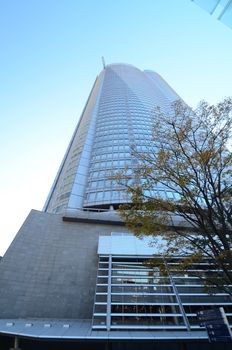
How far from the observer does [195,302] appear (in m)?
12.0

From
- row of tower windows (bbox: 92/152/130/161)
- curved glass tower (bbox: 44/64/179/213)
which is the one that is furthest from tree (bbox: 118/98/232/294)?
row of tower windows (bbox: 92/152/130/161)

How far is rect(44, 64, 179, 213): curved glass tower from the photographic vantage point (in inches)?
1214

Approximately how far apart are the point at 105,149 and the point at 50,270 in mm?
28440

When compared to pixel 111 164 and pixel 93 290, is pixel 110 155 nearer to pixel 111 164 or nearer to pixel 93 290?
pixel 111 164

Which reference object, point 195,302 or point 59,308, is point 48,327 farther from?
point 195,302

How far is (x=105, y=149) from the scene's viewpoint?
40844 millimetres

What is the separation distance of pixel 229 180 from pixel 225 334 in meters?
5.69

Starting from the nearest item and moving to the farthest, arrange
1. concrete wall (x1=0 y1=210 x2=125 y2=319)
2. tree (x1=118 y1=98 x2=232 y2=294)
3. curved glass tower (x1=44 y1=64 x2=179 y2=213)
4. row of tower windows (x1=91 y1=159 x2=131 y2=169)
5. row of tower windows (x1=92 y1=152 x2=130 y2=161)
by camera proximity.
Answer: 1. tree (x1=118 y1=98 x2=232 y2=294)
2. concrete wall (x1=0 y1=210 x2=125 y2=319)
3. curved glass tower (x1=44 y1=64 x2=179 y2=213)
4. row of tower windows (x1=91 y1=159 x2=131 y2=169)
5. row of tower windows (x1=92 y1=152 x2=130 y2=161)

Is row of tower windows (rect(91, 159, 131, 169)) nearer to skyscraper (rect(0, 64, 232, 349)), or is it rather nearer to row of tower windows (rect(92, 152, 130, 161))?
row of tower windows (rect(92, 152, 130, 161))

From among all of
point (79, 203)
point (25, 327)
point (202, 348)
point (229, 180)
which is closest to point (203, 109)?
point (229, 180)

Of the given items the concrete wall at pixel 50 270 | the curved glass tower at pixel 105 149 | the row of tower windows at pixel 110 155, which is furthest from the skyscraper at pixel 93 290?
the row of tower windows at pixel 110 155

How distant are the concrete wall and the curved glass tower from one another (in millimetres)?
6063

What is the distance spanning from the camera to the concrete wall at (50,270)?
531 inches

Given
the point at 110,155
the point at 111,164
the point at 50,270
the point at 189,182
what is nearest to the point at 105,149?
the point at 110,155
